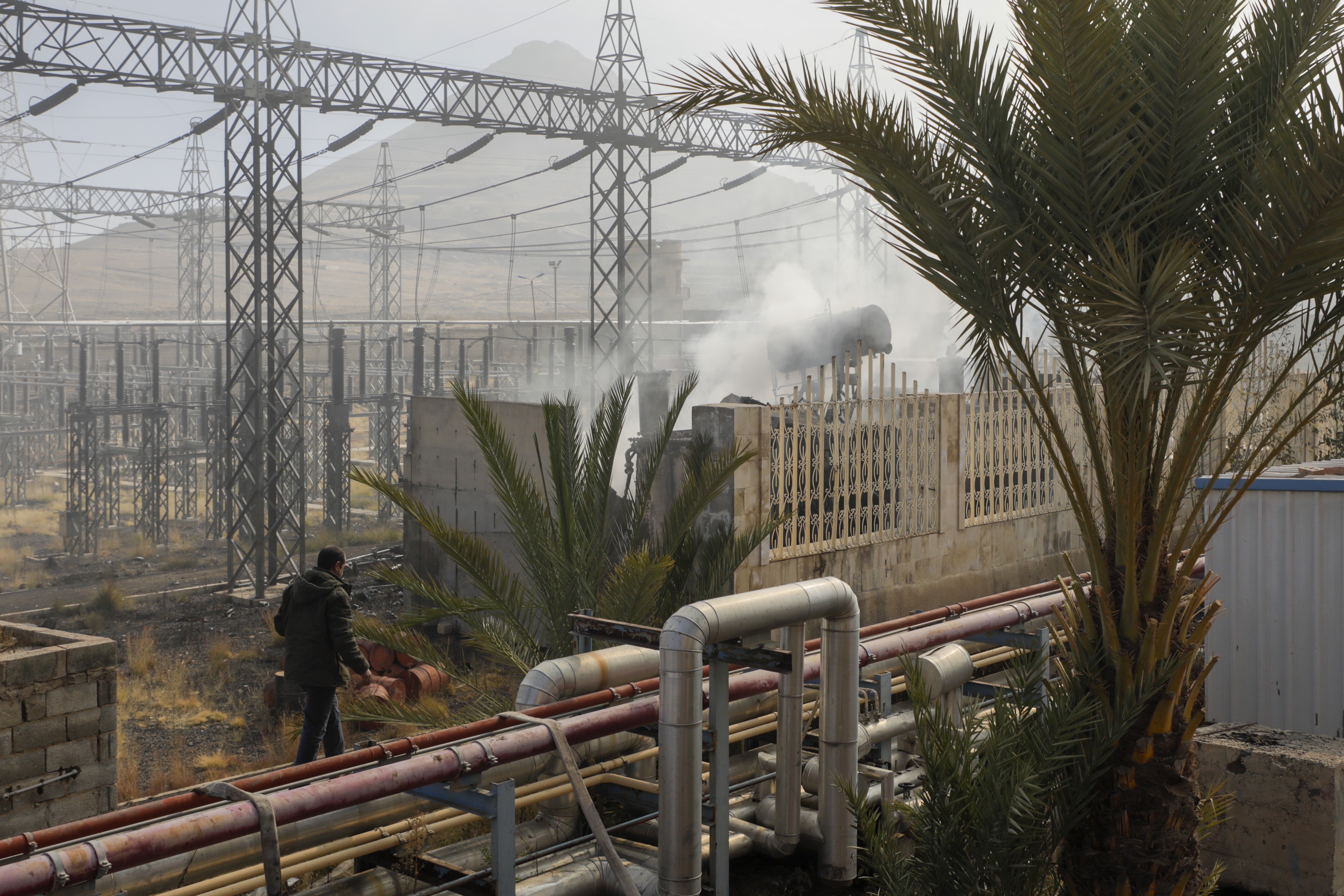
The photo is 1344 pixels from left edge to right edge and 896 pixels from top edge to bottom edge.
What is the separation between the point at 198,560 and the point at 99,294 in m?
102

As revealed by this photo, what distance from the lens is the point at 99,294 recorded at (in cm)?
11075

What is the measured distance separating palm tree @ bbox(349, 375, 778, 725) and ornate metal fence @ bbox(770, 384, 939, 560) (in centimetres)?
115

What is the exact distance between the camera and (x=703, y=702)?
5219 mm

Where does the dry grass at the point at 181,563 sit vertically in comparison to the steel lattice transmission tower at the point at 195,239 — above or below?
below

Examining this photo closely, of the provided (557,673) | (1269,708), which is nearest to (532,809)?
(557,673)

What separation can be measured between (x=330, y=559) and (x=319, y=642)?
0.53 meters

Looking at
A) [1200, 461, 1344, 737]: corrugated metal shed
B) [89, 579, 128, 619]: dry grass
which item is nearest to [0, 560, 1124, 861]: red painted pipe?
[1200, 461, 1344, 737]: corrugated metal shed

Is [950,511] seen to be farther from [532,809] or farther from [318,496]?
[318,496]

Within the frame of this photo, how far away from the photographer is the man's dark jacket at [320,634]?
23.6 feet

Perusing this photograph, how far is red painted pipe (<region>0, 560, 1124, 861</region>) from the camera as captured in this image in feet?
10.9

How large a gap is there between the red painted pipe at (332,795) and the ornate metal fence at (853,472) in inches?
156

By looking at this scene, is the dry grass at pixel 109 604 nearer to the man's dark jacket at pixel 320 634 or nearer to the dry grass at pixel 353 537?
the dry grass at pixel 353 537

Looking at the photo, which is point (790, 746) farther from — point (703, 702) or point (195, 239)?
point (195, 239)

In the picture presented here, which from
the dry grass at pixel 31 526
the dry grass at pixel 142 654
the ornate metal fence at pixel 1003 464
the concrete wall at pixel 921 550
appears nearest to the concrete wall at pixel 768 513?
the concrete wall at pixel 921 550
